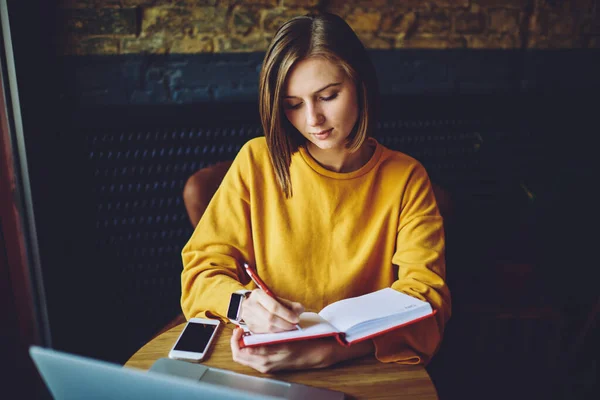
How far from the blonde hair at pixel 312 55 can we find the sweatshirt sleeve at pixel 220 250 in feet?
0.55

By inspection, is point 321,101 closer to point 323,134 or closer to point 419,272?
point 323,134

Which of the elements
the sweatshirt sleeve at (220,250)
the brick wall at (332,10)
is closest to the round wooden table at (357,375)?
the sweatshirt sleeve at (220,250)

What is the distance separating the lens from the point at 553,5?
6.72 ft

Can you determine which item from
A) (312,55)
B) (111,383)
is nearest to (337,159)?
(312,55)

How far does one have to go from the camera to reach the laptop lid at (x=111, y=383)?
0.45m

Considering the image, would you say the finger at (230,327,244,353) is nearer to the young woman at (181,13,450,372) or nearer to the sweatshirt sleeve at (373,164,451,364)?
→ the young woman at (181,13,450,372)

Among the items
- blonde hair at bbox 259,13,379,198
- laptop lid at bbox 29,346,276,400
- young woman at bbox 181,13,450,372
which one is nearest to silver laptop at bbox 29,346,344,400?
laptop lid at bbox 29,346,276,400

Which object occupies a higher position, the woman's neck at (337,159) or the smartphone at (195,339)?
the woman's neck at (337,159)

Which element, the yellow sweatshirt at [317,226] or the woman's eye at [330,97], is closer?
Result: the woman's eye at [330,97]

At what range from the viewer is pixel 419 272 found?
1104mm

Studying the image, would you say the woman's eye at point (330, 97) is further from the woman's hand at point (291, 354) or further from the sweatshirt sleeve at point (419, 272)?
the woman's hand at point (291, 354)

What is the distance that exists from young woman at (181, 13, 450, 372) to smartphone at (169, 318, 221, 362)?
0.03 metres

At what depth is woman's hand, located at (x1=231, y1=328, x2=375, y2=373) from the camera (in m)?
0.89

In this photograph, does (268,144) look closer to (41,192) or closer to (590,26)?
(41,192)
